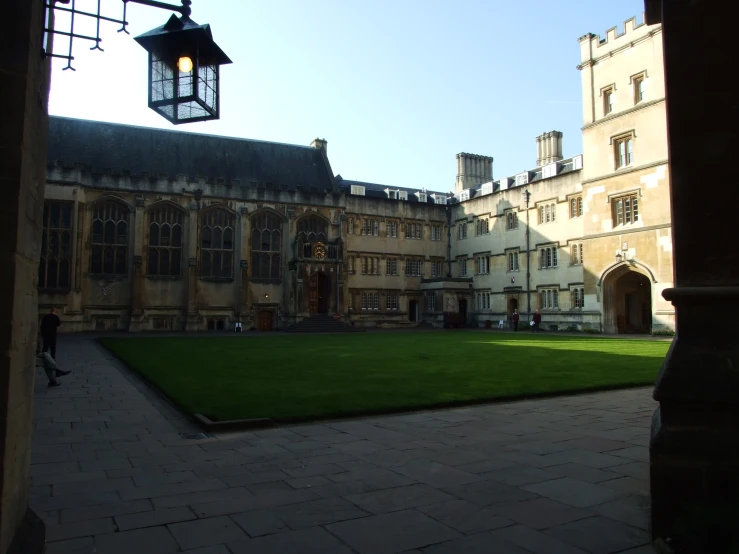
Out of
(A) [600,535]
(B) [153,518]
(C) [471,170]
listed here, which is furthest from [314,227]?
(A) [600,535]

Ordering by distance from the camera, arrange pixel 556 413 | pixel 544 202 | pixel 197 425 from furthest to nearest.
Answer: pixel 544 202 < pixel 556 413 < pixel 197 425

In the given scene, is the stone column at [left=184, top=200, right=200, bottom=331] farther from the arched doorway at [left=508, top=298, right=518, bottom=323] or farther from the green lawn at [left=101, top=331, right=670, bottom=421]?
the arched doorway at [left=508, top=298, right=518, bottom=323]

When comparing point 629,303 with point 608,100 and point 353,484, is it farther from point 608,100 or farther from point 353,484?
point 353,484

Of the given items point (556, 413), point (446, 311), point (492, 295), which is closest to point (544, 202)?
point (492, 295)

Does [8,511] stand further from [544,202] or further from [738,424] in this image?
[544,202]

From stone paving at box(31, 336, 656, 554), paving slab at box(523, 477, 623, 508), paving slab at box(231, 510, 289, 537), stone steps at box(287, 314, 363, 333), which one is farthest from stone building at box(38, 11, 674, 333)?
paving slab at box(231, 510, 289, 537)

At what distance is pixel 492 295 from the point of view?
145 feet

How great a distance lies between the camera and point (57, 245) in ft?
112

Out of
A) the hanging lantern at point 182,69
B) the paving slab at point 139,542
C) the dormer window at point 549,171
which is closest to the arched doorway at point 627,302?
the dormer window at point 549,171

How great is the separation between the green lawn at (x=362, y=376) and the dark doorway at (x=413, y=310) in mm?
26758

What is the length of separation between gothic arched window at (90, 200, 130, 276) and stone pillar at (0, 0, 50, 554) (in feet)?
117

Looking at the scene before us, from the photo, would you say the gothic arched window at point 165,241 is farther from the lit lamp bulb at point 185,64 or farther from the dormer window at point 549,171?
the lit lamp bulb at point 185,64

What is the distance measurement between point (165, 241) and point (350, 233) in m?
13.9

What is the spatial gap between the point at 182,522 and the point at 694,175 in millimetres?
4522
